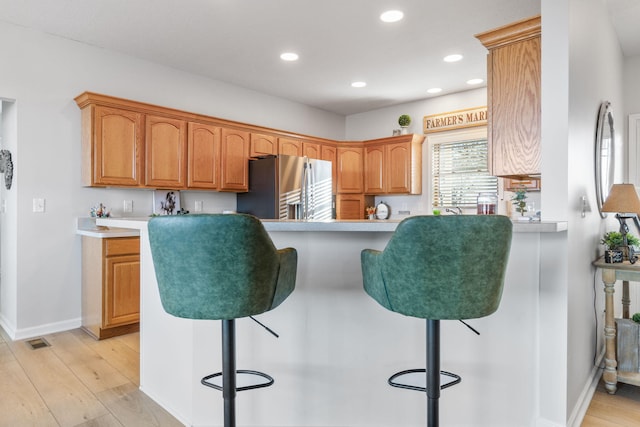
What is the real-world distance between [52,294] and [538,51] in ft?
13.8

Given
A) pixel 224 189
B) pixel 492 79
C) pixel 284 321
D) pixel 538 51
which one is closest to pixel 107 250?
pixel 224 189

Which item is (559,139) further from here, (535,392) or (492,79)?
(535,392)

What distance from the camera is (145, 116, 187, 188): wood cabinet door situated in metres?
3.77

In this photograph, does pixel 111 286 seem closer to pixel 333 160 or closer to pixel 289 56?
pixel 289 56

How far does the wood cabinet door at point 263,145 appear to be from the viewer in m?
4.69

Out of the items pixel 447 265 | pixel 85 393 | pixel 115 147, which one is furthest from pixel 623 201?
pixel 115 147

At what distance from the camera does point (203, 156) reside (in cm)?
420

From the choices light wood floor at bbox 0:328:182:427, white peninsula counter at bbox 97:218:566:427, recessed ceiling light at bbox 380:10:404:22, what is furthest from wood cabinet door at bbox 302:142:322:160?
white peninsula counter at bbox 97:218:566:427

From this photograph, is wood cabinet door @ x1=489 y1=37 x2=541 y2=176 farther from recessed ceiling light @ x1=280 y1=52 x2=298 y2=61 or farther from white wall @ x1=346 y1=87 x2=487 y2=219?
white wall @ x1=346 y1=87 x2=487 y2=219

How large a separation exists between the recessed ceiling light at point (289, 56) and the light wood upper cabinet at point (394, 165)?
202 cm

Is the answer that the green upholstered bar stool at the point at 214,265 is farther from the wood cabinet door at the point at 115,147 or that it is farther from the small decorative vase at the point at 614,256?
the wood cabinet door at the point at 115,147

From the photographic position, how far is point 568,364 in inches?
71.9

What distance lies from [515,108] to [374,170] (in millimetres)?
3474

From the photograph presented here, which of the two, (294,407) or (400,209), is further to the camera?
(400,209)
